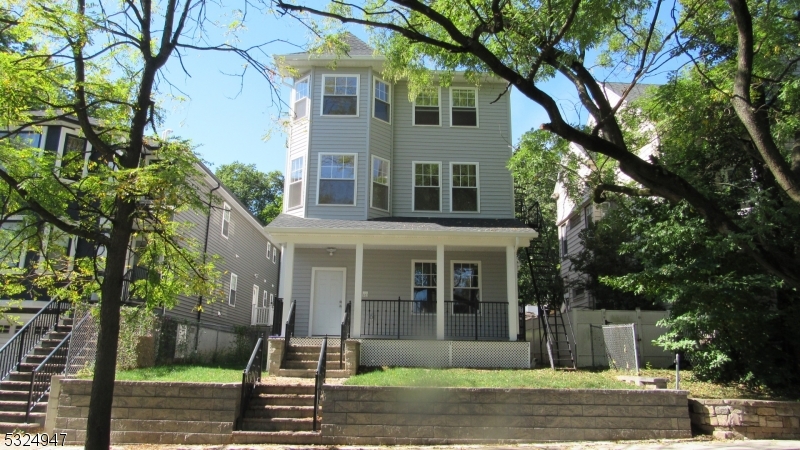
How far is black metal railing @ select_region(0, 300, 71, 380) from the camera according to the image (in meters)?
12.6

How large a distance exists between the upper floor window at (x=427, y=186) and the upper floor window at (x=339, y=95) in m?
2.57

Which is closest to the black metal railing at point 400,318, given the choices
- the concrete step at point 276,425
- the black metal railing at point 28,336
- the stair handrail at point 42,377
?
the concrete step at point 276,425

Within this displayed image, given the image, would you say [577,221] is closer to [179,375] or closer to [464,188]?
[464,188]

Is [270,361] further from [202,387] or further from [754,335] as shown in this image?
[754,335]

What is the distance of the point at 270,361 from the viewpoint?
41.4 ft

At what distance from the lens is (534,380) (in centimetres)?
1066

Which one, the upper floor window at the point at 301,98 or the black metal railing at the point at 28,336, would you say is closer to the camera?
the black metal railing at the point at 28,336

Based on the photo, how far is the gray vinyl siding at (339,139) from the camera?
16234mm

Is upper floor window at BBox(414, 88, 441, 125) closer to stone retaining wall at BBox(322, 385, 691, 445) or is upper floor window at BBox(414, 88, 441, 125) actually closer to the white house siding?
the white house siding

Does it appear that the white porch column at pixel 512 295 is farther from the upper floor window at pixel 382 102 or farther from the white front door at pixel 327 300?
the upper floor window at pixel 382 102

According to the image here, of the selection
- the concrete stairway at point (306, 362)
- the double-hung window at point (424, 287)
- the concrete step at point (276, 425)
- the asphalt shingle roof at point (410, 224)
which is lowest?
the concrete step at point (276, 425)

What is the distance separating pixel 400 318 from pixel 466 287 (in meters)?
2.07

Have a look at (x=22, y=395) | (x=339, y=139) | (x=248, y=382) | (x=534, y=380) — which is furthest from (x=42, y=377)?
(x=534, y=380)

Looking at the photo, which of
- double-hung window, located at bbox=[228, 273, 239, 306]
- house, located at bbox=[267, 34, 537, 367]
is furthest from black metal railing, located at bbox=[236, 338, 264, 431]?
double-hung window, located at bbox=[228, 273, 239, 306]
